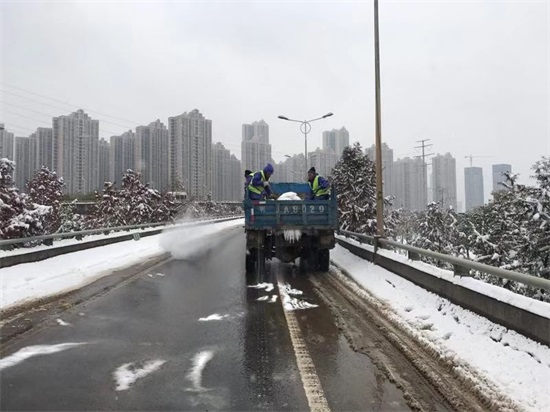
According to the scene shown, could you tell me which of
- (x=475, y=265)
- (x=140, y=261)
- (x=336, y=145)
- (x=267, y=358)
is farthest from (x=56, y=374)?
(x=336, y=145)

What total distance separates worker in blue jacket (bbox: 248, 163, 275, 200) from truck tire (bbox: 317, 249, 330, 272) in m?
2.26

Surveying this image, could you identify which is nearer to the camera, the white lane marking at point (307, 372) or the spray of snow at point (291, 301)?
the white lane marking at point (307, 372)

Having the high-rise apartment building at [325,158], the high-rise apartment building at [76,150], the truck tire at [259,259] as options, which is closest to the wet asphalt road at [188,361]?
the truck tire at [259,259]

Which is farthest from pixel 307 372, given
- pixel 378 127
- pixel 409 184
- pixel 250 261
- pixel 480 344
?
pixel 409 184

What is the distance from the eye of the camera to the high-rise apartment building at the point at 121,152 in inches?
2066

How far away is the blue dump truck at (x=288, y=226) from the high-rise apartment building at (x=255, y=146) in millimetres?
54815

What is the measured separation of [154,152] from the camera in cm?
5516

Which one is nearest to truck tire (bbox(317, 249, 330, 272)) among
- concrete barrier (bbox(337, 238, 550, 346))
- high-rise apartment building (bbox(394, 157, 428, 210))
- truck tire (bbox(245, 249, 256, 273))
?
truck tire (bbox(245, 249, 256, 273))

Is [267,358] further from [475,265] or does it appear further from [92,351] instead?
[475,265]

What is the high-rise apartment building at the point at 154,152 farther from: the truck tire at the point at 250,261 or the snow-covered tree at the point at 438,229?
the truck tire at the point at 250,261

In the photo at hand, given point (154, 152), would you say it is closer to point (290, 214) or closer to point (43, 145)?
point (43, 145)

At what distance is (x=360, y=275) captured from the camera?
1163cm

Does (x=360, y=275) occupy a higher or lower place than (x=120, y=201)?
lower

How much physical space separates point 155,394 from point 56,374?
1194mm
